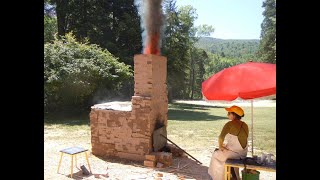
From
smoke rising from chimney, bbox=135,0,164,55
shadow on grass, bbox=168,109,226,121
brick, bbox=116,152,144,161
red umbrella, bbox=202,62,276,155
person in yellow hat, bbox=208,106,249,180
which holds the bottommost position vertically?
brick, bbox=116,152,144,161

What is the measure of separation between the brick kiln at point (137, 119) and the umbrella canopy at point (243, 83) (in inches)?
123

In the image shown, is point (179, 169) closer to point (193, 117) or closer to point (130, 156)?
point (130, 156)

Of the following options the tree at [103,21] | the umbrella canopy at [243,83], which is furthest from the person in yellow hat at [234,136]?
the tree at [103,21]

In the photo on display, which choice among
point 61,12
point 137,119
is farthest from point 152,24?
point 61,12

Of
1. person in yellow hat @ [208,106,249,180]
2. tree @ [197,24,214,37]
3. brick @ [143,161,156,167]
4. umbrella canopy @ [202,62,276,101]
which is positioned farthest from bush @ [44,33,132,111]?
tree @ [197,24,214,37]

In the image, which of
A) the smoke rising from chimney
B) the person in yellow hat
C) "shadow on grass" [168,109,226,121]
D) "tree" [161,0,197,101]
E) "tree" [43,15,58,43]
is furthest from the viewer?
"tree" [43,15,58,43]

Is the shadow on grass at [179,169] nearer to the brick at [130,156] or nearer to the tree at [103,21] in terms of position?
the brick at [130,156]

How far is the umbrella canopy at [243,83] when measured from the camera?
4.71 meters

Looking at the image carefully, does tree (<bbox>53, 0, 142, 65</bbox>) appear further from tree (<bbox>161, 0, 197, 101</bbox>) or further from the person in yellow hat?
the person in yellow hat

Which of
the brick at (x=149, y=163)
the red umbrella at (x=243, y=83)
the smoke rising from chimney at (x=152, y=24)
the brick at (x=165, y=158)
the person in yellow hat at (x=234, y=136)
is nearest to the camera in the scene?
the red umbrella at (x=243, y=83)

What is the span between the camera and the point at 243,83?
16.1 ft

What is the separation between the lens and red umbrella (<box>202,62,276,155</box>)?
15.4ft
